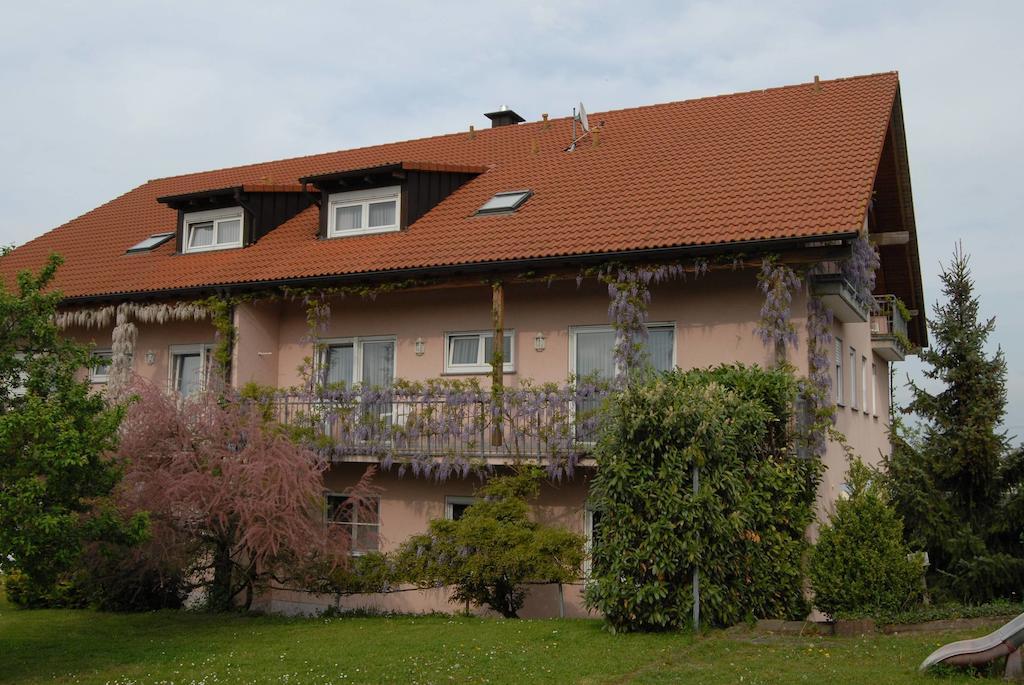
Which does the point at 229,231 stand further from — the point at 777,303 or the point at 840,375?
the point at 840,375

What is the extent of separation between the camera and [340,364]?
744 inches

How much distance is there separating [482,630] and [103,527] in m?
4.62

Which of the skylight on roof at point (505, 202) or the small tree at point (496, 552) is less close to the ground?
the skylight on roof at point (505, 202)

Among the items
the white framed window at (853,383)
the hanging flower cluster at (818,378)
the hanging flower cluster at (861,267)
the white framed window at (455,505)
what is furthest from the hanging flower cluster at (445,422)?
the white framed window at (853,383)

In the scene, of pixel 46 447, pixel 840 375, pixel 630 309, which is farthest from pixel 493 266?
pixel 46 447

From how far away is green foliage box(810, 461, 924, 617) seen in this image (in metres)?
12.6

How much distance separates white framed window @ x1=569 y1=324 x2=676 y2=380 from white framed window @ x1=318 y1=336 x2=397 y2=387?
3.44 meters

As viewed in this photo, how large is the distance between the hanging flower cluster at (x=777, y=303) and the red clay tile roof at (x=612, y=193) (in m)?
0.54

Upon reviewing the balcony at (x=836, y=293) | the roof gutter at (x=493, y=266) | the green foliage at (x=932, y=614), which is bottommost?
the green foliage at (x=932, y=614)

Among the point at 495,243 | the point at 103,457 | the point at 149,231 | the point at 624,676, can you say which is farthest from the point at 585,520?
the point at 149,231

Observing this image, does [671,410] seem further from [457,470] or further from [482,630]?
[457,470]

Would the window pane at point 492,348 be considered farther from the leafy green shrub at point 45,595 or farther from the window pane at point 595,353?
the leafy green shrub at point 45,595

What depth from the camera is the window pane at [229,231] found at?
2128 cm

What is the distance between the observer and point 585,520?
15.8 m
